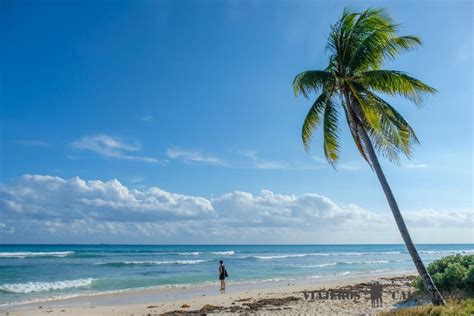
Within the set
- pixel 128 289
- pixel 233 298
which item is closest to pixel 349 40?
pixel 233 298

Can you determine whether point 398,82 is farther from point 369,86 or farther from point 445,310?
point 445,310

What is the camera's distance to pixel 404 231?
972 centimetres

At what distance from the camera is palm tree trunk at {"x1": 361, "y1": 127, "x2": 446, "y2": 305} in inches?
372

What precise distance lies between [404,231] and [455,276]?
3385 mm

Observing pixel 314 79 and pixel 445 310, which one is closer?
pixel 445 310

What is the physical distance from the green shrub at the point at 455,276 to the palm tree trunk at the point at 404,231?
94.8 inches

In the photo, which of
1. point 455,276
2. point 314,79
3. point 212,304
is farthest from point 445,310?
point 212,304

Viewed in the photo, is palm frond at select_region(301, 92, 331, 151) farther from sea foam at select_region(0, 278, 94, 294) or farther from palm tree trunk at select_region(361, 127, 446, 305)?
sea foam at select_region(0, 278, 94, 294)

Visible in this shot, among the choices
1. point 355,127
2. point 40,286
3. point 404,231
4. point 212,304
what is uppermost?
point 355,127

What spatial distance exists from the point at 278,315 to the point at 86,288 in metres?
13.6

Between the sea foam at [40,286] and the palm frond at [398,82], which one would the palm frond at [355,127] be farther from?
the sea foam at [40,286]

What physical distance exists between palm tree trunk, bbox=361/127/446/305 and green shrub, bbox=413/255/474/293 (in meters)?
2.41
